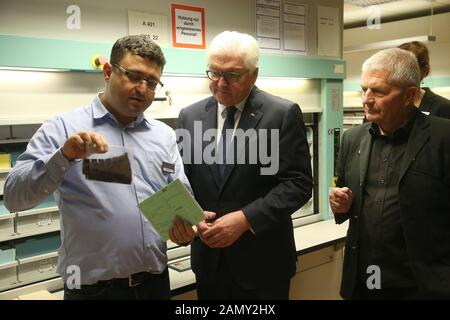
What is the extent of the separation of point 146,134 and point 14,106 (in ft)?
2.14

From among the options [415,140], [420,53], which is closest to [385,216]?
[415,140]

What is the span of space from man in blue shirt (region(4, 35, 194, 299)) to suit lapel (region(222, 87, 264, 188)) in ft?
0.99

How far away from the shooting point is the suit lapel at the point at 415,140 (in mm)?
1583

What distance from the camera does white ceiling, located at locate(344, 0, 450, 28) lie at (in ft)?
15.1

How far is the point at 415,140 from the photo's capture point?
5.25 ft

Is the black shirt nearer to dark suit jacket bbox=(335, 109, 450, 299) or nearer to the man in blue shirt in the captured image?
dark suit jacket bbox=(335, 109, 450, 299)

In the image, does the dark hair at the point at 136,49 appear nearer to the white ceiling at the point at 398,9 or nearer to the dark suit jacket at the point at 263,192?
the dark suit jacket at the point at 263,192

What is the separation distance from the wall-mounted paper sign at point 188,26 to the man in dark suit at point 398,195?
39.9 inches

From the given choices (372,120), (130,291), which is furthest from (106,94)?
(372,120)

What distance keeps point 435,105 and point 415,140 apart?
892mm

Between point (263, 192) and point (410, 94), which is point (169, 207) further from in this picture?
point (410, 94)

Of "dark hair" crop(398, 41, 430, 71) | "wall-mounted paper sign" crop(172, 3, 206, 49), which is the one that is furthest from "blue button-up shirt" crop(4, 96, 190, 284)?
"dark hair" crop(398, 41, 430, 71)

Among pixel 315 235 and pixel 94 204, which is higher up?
pixel 94 204

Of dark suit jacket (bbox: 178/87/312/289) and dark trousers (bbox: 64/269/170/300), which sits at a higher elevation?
dark suit jacket (bbox: 178/87/312/289)
